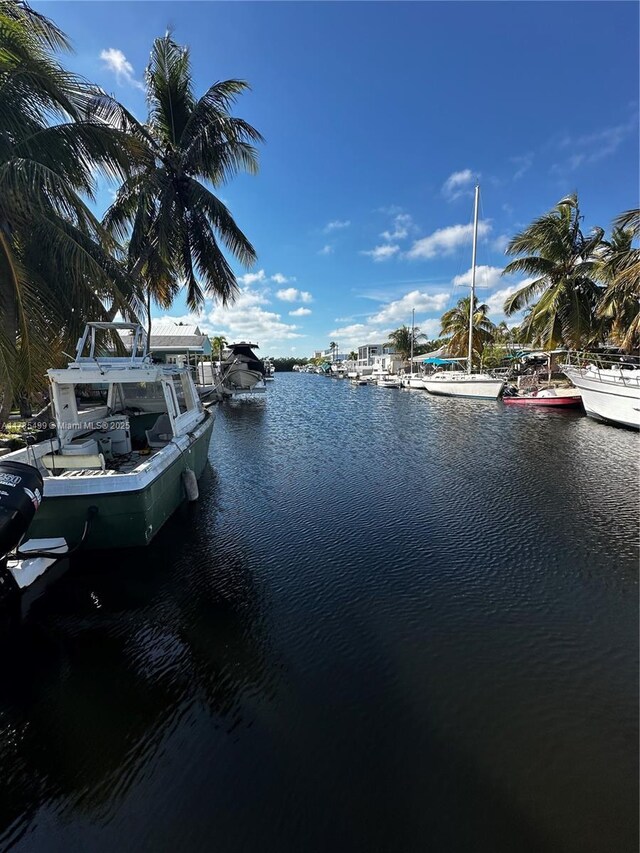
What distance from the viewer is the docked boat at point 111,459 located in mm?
5527

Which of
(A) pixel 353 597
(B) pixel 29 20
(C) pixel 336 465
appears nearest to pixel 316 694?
(A) pixel 353 597

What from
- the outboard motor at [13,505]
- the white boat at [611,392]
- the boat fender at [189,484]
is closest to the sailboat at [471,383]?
the white boat at [611,392]

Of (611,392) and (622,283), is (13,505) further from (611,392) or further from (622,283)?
(622,283)

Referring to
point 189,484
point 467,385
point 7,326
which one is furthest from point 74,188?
point 467,385

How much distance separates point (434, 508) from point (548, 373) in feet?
91.6

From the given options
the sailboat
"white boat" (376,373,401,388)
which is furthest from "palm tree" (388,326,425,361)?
the sailboat

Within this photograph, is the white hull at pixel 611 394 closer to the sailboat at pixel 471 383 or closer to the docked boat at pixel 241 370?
the sailboat at pixel 471 383

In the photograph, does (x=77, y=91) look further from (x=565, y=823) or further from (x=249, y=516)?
(x=565, y=823)

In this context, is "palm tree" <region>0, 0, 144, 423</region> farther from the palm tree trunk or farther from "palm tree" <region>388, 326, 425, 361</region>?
"palm tree" <region>388, 326, 425, 361</region>

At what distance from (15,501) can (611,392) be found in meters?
21.8

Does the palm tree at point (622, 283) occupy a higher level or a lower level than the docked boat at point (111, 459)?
higher

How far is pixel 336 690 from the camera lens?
3.81 m

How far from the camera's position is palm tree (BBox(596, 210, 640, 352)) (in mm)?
16781

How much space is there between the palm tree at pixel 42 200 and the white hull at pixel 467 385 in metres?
27.2
